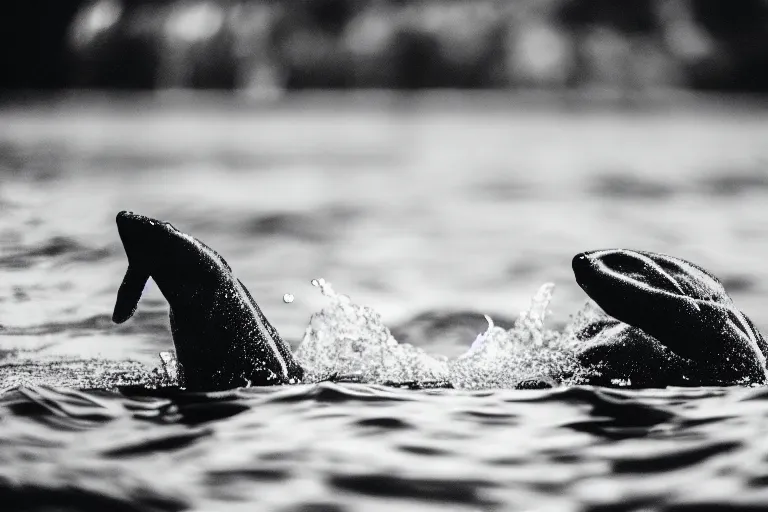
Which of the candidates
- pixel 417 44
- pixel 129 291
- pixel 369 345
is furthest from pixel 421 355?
pixel 417 44

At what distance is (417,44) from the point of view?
12925 centimetres

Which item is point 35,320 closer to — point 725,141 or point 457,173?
point 457,173

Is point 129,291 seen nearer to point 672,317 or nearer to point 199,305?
point 199,305

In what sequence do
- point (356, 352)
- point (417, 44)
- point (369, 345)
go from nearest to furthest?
1. point (356, 352)
2. point (369, 345)
3. point (417, 44)

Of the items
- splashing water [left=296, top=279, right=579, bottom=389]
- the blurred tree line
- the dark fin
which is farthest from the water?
the blurred tree line

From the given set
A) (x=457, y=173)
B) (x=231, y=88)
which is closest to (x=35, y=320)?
(x=457, y=173)

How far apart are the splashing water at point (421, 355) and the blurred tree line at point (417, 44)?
3823 inches

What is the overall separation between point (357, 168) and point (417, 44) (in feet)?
316

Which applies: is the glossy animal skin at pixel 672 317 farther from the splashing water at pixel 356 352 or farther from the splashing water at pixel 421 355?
the splashing water at pixel 356 352

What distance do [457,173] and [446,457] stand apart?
29551 millimetres

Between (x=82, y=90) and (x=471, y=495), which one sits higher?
(x=82, y=90)

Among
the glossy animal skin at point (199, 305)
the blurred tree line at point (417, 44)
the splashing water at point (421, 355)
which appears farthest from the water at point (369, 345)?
the blurred tree line at point (417, 44)

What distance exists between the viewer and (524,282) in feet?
44.1

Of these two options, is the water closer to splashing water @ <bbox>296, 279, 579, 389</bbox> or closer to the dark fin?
splashing water @ <bbox>296, 279, 579, 389</bbox>
